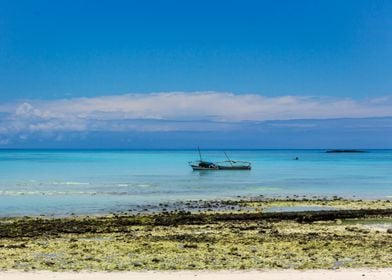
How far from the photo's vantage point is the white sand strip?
14.8m

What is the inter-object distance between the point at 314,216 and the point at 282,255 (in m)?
11.1

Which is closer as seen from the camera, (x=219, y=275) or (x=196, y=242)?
(x=219, y=275)

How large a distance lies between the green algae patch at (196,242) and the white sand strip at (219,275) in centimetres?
66

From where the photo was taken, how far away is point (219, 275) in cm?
1514

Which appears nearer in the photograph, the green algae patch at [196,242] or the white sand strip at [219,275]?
the white sand strip at [219,275]

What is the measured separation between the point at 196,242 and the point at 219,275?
5314mm

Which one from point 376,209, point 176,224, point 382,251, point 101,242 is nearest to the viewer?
point 382,251

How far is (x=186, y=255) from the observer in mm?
17953

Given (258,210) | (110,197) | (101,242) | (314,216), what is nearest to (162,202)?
(110,197)

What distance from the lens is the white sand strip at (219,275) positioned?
48.6 ft

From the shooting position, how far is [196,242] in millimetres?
20422

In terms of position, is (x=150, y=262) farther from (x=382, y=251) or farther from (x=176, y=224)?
(x=176, y=224)

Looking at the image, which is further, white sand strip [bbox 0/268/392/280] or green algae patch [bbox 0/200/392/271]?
green algae patch [bbox 0/200/392/271]

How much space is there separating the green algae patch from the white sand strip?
26.1 inches
